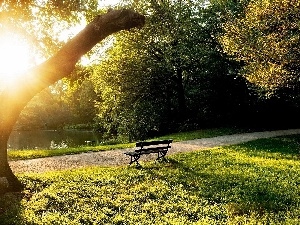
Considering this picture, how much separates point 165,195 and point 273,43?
1308 centimetres

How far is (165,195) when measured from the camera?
1073 cm

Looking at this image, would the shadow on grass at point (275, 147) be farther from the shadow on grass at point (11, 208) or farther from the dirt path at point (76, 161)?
the shadow on grass at point (11, 208)

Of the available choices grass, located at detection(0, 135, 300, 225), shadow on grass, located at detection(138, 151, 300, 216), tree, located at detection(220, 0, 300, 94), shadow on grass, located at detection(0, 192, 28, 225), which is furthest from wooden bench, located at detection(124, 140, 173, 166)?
tree, located at detection(220, 0, 300, 94)

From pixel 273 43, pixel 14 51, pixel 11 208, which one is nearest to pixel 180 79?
pixel 273 43

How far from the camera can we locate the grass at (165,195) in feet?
28.8

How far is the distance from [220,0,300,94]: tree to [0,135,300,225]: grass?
6.22 metres

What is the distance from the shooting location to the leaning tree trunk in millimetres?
11453

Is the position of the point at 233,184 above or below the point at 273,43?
below

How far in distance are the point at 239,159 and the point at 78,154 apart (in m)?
9.67

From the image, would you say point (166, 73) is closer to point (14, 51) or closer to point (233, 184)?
point (14, 51)

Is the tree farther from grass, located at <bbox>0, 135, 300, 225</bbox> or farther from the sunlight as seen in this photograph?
the sunlight

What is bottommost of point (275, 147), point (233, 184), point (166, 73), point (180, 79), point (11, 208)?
point (275, 147)

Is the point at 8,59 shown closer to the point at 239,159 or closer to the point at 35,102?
the point at 239,159

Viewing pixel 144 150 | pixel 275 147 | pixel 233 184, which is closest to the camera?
pixel 233 184
